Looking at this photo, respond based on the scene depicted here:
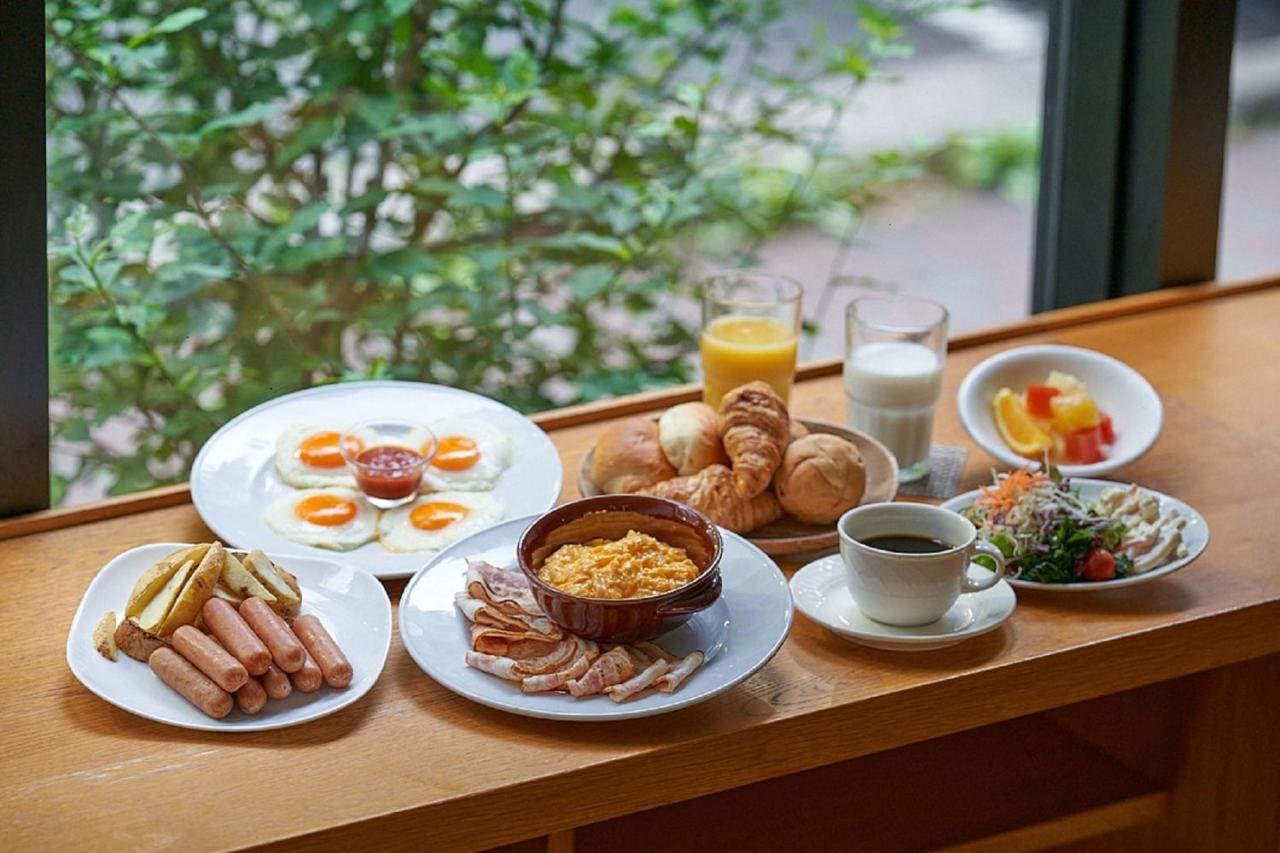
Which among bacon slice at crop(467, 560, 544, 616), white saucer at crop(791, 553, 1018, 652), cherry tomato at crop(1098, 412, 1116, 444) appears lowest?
white saucer at crop(791, 553, 1018, 652)

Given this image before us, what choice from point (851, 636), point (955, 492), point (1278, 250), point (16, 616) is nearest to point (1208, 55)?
point (955, 492)

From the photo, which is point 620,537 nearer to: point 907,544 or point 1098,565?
point 907,544

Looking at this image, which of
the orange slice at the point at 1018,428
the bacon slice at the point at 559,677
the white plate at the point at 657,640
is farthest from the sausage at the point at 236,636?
the orange slice at the point at 1018,428

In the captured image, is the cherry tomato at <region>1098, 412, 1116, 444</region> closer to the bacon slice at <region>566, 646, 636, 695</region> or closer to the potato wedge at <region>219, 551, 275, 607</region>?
the bacon slice at <region>566, 646, 636, 695</region>

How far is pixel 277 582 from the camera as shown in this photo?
1519mm

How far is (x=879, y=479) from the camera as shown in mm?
1809

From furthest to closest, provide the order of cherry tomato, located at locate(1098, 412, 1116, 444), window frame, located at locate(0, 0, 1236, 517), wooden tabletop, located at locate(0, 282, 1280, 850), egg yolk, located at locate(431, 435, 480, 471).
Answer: window frame, located at locate(0, 0, 1236, 517) < cherry tomato, located at locate(1098, 412, 1116, 444) < egg yolk, located at locate(431, 435, 480, 471) < wooden tabletop, located at locate(0, 282, 1280, 850)

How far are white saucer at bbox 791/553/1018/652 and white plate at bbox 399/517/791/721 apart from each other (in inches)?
1.7

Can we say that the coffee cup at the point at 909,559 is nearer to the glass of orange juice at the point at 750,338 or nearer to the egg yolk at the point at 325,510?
the glass of orange juice at the point at 750,338

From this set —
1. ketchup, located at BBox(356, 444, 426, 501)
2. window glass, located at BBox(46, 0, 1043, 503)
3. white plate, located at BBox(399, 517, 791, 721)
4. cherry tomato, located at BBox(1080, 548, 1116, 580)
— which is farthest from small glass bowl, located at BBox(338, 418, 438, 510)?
cherry tomato, located at BBox(1080, 548, 1116, 580)

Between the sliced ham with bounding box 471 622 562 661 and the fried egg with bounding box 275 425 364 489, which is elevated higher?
the fried egg with bounding box 275 425 364 489

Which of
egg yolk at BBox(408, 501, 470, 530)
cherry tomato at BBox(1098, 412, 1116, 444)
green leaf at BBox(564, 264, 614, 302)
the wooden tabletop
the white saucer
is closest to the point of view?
the wooden tabletop

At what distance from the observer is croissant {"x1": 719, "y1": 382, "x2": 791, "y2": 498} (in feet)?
5.55

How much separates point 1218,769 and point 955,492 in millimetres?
457
